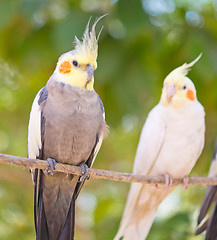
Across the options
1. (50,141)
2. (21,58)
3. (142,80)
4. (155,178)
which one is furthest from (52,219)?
(21,58)

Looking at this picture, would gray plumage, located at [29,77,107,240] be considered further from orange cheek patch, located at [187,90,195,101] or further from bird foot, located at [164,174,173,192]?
orange cheek patch, located at [187,90,195,101]

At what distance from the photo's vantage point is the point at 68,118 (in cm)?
295

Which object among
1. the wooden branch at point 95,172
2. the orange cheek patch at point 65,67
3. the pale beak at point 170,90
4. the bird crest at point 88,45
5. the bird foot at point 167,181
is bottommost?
the wooden branch at point 95,172

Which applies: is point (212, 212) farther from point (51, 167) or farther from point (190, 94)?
point (51, 167)

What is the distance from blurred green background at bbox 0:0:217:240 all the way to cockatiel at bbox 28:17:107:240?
463mm

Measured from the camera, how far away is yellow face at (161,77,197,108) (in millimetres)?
3512

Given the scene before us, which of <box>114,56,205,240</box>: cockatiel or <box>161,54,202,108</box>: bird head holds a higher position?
<box>161,54,202,108</box>: bird head

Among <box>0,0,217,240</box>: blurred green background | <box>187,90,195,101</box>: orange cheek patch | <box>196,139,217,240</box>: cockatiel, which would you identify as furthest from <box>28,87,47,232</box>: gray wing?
<box>196,139,217,240</box>: cockatiel

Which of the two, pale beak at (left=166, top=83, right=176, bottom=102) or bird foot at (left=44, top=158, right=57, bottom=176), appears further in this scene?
pale beak at (left=166, top=83, right=176, bottom=102)

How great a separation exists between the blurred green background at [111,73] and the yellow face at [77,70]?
0.41 metres

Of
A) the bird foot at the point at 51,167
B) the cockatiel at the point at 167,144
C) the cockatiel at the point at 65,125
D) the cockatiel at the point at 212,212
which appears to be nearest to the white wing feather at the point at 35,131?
the cockatiel at the point at 65,125

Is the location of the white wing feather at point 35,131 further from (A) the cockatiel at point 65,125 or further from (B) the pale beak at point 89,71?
(B) the pale beak at point 89,71

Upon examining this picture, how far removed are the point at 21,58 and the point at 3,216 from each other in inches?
58.0

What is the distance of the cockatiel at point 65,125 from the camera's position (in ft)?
9.68
